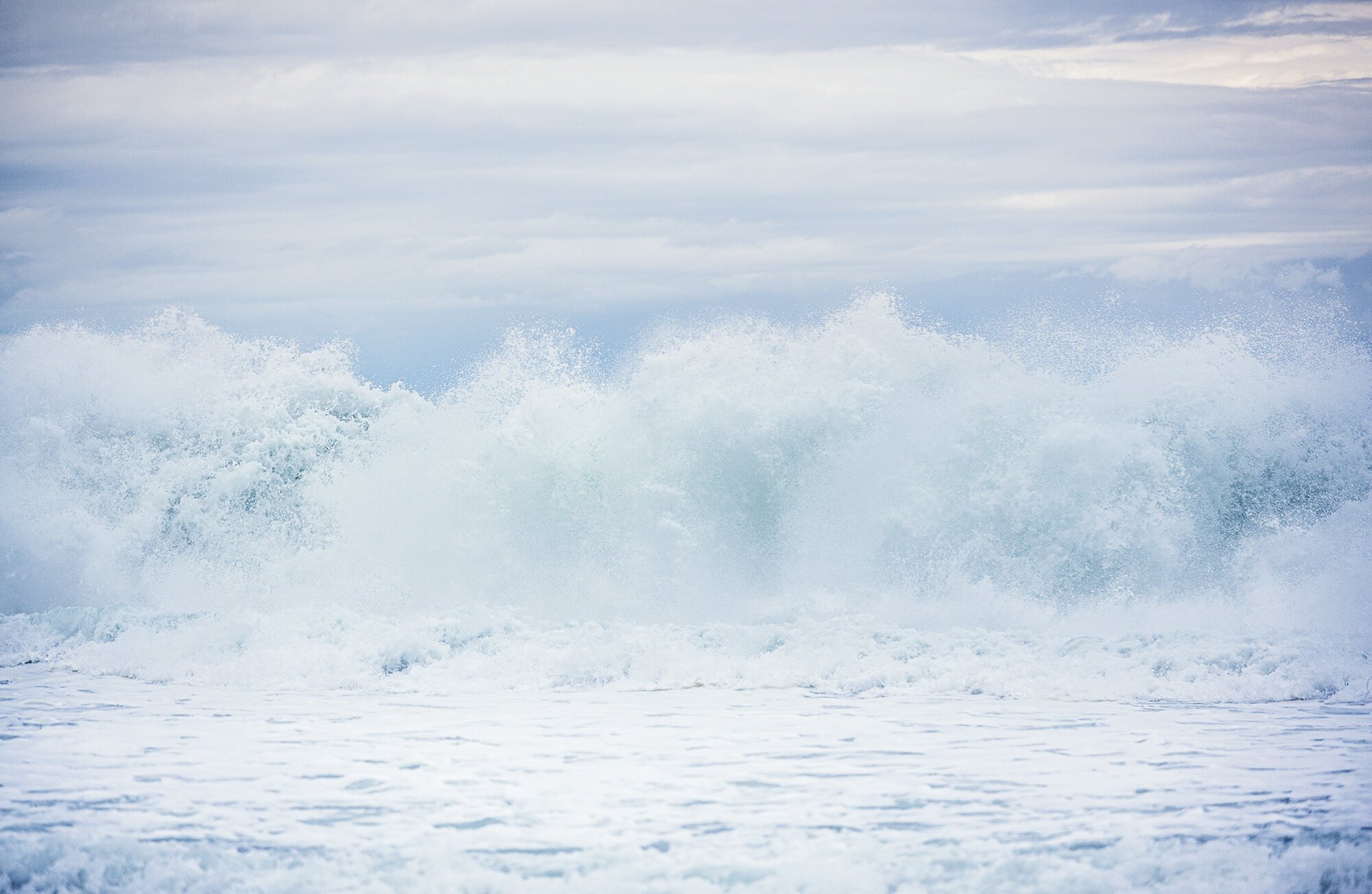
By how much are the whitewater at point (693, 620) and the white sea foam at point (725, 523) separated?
0.05 meters

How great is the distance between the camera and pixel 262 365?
1559 centimetres

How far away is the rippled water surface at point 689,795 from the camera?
499cm

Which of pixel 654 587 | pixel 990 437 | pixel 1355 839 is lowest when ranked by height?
pixel 1355 839

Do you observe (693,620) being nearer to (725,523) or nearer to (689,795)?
(725,523)

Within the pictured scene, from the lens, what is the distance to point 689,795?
6.06 metres

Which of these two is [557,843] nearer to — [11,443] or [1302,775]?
[1302,775]

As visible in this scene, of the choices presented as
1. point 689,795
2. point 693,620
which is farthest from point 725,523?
point 689,795

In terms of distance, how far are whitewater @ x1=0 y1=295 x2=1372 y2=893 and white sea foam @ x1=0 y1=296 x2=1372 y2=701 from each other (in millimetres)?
48

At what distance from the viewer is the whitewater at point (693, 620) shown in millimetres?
5387

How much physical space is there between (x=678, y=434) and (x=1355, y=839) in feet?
27.9

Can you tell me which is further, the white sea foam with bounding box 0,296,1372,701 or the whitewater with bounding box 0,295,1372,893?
the white sea foam with bounding box 0,296,1372,701

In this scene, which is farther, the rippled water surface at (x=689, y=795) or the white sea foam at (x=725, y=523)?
the white sea foam at (x=725, y=523)

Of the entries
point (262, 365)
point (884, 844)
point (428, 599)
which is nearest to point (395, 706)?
point (428, 599)

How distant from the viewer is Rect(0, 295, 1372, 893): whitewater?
5387 millimetres
